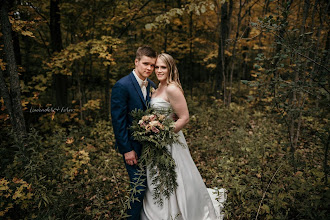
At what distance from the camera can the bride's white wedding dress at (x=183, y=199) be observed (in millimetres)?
2656

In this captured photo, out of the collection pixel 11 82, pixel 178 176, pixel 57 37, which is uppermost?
pixel 57 37

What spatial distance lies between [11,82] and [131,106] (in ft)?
5.95

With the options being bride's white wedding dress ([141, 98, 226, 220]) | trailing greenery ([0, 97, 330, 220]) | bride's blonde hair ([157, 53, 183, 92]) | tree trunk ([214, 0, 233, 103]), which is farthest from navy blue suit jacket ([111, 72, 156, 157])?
tree trunk ([214, 0, 233, 103])

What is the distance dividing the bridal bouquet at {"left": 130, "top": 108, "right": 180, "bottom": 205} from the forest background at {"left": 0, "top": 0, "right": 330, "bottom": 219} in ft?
2.19

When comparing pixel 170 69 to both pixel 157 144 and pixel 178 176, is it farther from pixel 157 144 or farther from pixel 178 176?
pixel 178 176

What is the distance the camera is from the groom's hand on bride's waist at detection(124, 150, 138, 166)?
249 cm

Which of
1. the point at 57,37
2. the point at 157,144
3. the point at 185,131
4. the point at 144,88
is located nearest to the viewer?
the point at 157,144

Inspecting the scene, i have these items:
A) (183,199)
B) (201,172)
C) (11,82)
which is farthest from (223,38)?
(11,82)

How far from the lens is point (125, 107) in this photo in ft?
8.06

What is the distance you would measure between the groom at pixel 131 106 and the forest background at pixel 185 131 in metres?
0.48

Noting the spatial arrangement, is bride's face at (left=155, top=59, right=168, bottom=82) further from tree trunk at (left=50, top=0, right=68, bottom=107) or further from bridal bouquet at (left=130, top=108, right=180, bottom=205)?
tree trunk at (left=50, top=0, right=68, bottom=107)

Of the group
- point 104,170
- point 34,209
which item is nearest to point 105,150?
point 104,170

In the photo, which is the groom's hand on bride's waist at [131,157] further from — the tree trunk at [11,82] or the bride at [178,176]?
the tree trunk at [11,82]

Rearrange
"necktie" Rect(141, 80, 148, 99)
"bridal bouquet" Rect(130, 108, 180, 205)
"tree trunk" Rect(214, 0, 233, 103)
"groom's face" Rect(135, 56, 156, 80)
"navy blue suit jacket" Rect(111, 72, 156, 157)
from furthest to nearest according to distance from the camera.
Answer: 1. "tree trunk" Rect(214, 0, 233, 103)
2. "necktie" Rect(141, 80, 148, 99)
3. "groom's face" Rect(135, 56, 156, 80)
4. "navy blue suit jacket" Rect(111, 72, 156, 157)
5. "bridal bouquet" Rect(130, 108, 180, 205)
